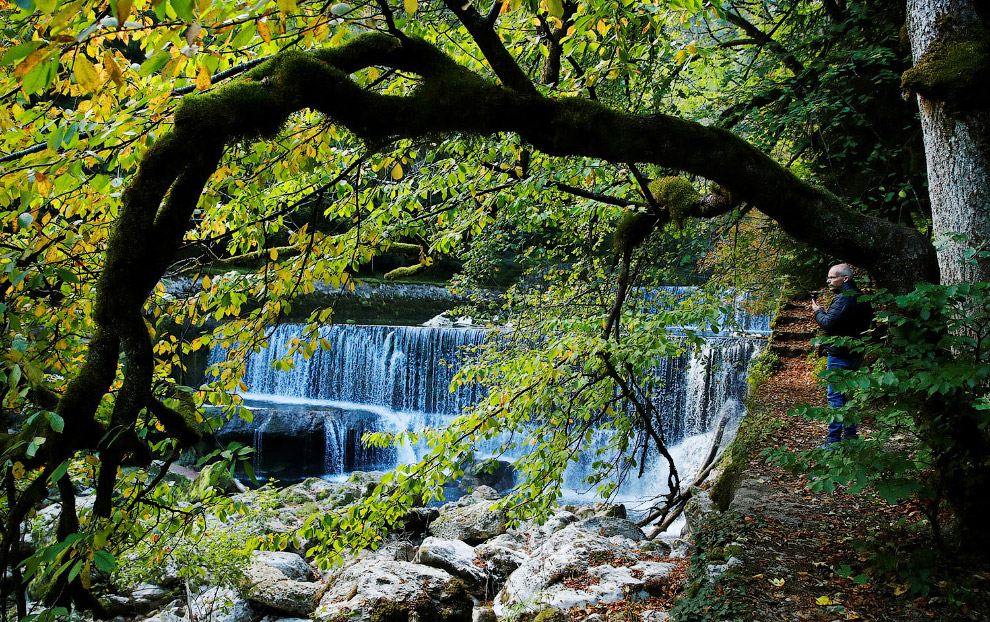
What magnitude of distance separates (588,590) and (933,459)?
90.8 inches

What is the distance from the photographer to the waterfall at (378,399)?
9.80 m

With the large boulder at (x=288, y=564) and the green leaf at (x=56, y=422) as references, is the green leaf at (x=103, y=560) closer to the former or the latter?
the green leaf at (x=56, y=422)

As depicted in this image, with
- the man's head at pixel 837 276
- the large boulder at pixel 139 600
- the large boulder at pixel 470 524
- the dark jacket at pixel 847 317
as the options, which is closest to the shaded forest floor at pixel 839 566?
the dark jacket at pixel 847 317

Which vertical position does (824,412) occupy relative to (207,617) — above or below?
above

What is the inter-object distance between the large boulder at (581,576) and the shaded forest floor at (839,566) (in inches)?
33.3

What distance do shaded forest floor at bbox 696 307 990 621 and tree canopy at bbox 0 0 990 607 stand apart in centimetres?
131

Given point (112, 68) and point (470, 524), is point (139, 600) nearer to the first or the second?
point (470, 524)

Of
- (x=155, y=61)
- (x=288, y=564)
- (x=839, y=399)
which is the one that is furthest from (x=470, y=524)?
(x=155, y=61)

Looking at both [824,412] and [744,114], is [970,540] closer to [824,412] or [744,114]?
[824,412]

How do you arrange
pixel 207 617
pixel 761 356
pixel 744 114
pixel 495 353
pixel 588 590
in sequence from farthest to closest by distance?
pixel 761 356
pixel 744 114
pixel 495 353
pixel 207 617
pixel 588 590

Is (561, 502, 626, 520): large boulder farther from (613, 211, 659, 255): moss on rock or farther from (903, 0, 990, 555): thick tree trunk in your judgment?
(903, 0, 990, 555): thick tree trunk

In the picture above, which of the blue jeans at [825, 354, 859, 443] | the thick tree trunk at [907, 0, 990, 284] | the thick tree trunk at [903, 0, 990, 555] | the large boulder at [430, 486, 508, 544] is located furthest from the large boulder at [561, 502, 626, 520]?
the thick tree trunk at [907, 0, 990, 284]

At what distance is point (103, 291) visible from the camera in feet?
4.55

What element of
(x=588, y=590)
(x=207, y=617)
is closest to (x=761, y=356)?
(x=588, y=590)
